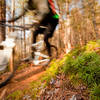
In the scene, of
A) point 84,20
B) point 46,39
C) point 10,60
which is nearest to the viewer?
point 10,60

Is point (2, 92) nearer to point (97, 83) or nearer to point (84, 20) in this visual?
point (97, 83)

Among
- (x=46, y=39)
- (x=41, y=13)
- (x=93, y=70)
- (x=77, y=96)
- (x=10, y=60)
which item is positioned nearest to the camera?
(x=77, y=96)

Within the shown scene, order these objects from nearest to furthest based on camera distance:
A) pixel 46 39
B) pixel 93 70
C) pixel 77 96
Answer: pixel 77 96 → pixel 93 70 → pixel 46 39

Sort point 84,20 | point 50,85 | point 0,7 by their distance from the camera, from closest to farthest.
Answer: point 50,85, point 0,7, point 84,20

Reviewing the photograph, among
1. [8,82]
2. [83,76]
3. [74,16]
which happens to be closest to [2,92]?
[8,82]

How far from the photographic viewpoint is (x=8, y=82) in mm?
2664

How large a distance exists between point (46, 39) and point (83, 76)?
176cm

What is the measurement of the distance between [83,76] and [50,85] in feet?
2.95

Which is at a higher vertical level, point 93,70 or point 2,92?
point 93,70

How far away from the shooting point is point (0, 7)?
4.52 meters

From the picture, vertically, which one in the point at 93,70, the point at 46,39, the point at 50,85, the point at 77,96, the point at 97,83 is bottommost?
the point at 50,85

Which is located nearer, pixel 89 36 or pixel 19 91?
pixel 19 91

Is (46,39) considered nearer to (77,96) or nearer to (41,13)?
(41,13)

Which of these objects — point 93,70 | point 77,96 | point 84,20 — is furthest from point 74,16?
point 77,96
